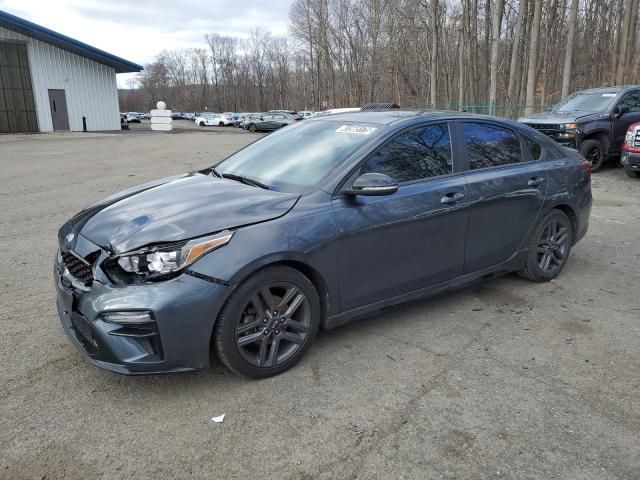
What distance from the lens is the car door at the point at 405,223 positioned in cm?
343

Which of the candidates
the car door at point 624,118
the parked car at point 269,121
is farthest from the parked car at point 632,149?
the parked car at point 269,121

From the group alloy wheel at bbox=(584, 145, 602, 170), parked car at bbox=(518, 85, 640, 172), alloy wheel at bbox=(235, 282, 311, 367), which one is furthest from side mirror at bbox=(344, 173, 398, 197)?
alloy wheel at bbox=(584, 145, 602, 170)

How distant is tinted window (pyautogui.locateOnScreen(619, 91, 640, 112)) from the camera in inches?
481

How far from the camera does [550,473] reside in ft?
7.98

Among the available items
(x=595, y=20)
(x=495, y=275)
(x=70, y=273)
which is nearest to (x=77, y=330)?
(x=70, y=273)

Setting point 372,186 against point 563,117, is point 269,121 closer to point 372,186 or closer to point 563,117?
point 563,117

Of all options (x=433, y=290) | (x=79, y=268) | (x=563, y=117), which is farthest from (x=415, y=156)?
(x=563, y=117)

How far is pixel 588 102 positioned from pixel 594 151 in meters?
1.43

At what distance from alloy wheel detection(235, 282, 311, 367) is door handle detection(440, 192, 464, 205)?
1372 mm

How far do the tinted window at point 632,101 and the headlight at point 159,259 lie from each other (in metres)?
12.6

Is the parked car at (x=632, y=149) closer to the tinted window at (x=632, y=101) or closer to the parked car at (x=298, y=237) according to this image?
the tinted window at (x=632, y=101)

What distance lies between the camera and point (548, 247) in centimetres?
491

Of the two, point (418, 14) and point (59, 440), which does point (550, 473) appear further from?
point (418, 14)

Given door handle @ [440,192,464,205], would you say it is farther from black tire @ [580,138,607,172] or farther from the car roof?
black tire @ [580,138,607,172]
